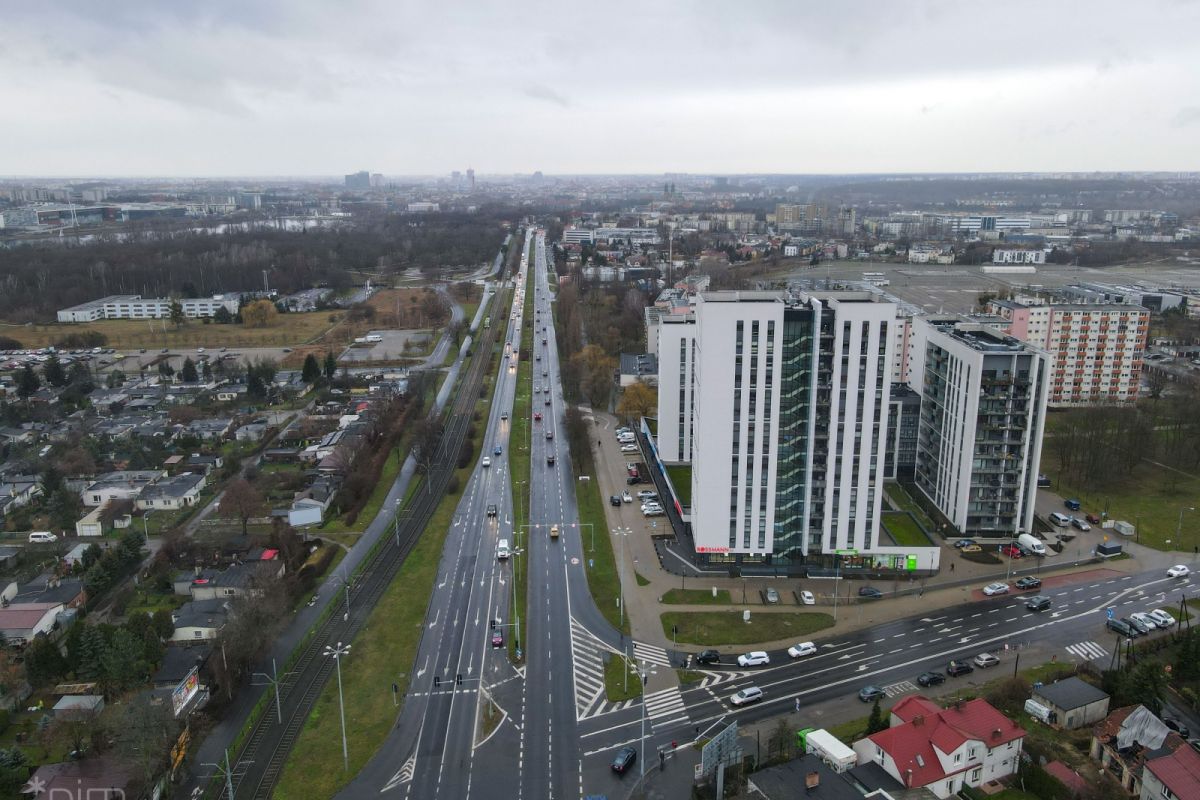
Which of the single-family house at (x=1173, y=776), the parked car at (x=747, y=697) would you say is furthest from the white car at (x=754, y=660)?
the single-family house at (x=1173, y=776)

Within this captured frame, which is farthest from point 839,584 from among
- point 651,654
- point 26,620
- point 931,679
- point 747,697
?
point 26,620

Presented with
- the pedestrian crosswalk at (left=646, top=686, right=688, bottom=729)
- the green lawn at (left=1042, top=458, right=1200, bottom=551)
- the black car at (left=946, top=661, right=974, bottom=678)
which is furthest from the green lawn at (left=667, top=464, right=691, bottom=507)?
the green lawn at (left=1042, top=458, right=1200, bottom=551)

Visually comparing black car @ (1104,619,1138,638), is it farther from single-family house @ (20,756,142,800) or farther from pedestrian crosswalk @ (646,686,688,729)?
single-family house @ (20,756,142,800)

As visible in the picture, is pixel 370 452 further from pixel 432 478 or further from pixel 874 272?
pixel 874 272

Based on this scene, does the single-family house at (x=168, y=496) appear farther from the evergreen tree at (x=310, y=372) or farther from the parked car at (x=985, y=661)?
the parked car at (x=985, y=661)

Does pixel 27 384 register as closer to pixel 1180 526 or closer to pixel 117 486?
pixel 117 486

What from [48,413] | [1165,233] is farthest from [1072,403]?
[1165,233]
